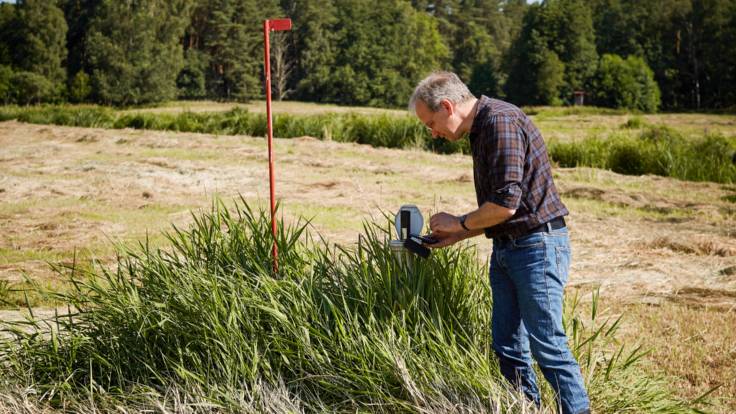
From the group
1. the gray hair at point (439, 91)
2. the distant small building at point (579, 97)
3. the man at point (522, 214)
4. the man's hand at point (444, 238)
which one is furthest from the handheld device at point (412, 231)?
the distant small building at point (579, 97)

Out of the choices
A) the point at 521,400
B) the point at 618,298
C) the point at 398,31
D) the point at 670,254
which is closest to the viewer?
the point at 521,400

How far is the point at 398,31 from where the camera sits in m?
76.6

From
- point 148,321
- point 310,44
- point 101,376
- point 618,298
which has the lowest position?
point 618,298

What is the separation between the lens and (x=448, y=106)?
290 centimetres

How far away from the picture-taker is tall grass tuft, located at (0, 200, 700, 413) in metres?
3.21

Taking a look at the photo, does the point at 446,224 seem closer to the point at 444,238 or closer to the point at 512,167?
the point at 444,238

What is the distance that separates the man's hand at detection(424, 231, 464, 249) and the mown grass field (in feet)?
5.83

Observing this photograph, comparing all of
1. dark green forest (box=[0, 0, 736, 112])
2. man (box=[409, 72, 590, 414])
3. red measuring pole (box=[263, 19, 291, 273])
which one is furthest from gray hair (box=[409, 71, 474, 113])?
dark green forest (box=[0, 0, 736, 112])

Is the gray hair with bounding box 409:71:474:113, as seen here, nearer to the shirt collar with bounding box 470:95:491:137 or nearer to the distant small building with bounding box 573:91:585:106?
the shirt collar with bounding box 470:95:491:137

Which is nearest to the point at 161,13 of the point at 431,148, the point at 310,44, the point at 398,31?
the point at 310,44

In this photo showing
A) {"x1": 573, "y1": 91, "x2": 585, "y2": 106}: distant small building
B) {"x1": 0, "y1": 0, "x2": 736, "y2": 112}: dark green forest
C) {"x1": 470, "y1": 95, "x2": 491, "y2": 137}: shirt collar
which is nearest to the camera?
{"x1": 470, "y1": 95, "x2": 491, "y2": 137}: shirt collar

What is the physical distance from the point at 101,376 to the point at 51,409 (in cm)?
27

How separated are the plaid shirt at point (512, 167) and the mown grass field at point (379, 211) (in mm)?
1777

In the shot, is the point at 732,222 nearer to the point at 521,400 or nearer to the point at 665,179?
the point at 665,179
